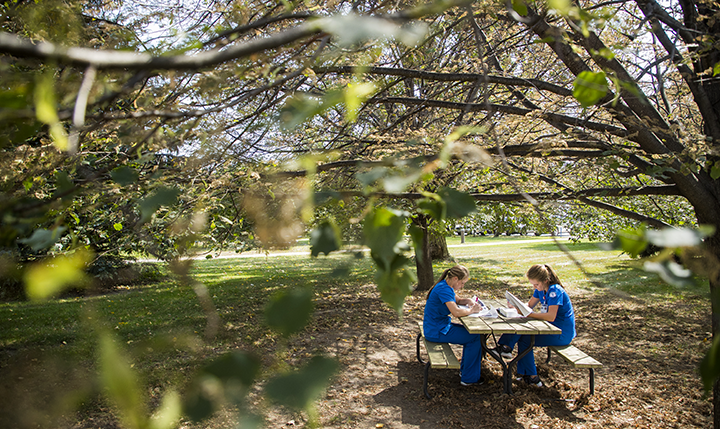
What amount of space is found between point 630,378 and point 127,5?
6127 mm

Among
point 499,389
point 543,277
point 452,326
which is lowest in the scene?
point 499,389

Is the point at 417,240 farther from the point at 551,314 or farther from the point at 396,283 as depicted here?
the point at 551,314

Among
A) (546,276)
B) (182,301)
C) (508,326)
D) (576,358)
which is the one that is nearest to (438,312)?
(508,326)

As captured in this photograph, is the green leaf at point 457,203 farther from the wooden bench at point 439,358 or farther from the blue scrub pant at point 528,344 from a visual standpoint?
the blue scrub pant at point 528,344

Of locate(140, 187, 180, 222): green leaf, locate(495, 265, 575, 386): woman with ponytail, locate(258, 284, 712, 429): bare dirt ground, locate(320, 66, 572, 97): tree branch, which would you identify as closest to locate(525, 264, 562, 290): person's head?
locate(495, 265, 575, 386): woman with ponytail

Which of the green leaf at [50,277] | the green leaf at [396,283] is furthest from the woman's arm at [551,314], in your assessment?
the green leaf at [50,277]

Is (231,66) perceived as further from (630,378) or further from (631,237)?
(630,378)

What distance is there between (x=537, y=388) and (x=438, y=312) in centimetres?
130

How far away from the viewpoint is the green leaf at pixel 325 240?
2.24ft

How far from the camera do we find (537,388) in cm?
438

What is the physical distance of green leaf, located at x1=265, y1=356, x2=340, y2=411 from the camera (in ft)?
1.51

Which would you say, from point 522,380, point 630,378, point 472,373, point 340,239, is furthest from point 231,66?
point 630,378

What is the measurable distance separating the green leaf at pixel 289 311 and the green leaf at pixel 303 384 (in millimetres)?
50

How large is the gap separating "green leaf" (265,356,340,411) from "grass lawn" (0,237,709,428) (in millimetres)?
20
